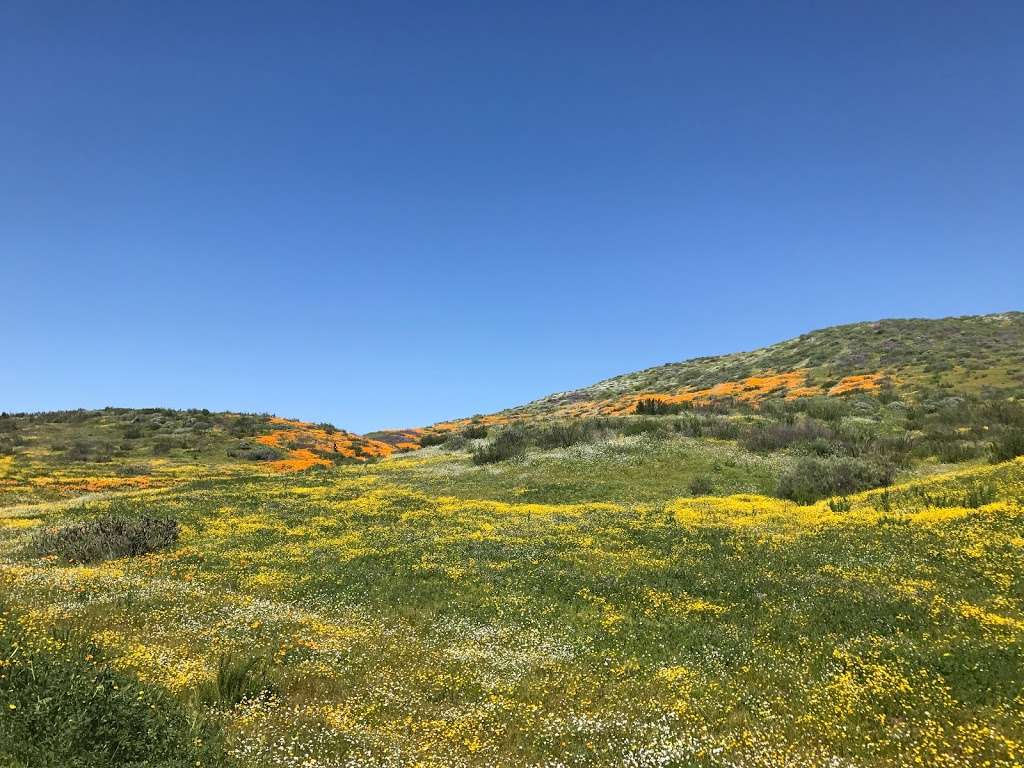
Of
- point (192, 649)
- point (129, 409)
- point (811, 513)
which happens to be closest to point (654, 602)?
point (192, 649)

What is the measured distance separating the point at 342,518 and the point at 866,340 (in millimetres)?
89801

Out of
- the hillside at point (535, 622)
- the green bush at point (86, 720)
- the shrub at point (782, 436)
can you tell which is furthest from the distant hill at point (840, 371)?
the green bush at point (86, 720)

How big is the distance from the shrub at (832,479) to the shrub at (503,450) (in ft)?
60.5

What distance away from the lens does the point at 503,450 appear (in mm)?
43219

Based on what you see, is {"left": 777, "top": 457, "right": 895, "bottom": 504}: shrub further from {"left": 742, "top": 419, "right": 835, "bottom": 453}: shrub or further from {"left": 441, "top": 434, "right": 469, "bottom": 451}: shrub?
Answer: {"left": 441, "top": 434, "right": 469, "bottom": 451}: shrub

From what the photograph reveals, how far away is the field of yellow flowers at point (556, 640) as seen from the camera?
26.5 feet

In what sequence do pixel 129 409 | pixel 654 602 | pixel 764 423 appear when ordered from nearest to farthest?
pixel 654 602, pixel 764 423, pixel 129 409

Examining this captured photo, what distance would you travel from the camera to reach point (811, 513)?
23.5 metres

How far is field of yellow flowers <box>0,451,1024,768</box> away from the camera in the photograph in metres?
8.06

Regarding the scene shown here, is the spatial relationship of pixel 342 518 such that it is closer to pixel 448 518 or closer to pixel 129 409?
pixel 448 518

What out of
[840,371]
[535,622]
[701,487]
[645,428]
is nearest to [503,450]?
[645,428]

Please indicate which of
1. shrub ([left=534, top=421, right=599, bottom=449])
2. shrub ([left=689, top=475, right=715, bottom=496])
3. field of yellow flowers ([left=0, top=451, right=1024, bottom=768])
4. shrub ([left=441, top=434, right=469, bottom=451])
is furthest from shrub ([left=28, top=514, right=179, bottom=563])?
shrub ([left=441, top=434, right=469, bottom=451])

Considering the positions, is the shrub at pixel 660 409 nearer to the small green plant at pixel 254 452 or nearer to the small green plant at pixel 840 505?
the small green plant at pixel 840 505

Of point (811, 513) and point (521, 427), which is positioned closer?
point (811, 513)
